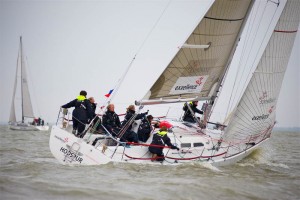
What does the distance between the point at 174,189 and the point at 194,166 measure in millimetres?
2689

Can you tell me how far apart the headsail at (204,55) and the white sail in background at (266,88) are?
1163 millimetres

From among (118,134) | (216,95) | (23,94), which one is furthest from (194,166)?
(23,94)

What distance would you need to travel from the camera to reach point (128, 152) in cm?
931

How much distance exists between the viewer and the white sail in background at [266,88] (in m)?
11.0

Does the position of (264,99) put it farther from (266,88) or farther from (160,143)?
(160,143)

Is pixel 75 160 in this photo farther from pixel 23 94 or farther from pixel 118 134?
pixel 23 94

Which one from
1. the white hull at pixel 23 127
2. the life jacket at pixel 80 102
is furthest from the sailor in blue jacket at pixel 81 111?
the white hull at pixel 23 127

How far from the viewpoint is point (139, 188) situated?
265 inches

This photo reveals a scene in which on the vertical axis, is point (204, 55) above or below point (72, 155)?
above

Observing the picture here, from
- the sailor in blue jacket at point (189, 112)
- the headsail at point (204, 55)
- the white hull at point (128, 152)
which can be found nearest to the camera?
the white hull at point (128, 152)

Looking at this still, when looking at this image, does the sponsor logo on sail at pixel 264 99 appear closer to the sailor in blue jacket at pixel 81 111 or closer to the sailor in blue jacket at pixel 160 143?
the sailor in blue jacket at pixel 160 143

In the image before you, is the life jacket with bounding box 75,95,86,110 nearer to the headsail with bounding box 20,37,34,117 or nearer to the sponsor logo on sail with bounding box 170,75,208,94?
the sponsor logo on sail with bounding box 170,75,208,94

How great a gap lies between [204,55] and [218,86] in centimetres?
131

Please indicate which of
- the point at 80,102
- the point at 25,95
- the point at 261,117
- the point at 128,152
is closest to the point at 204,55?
the point at 261,117
